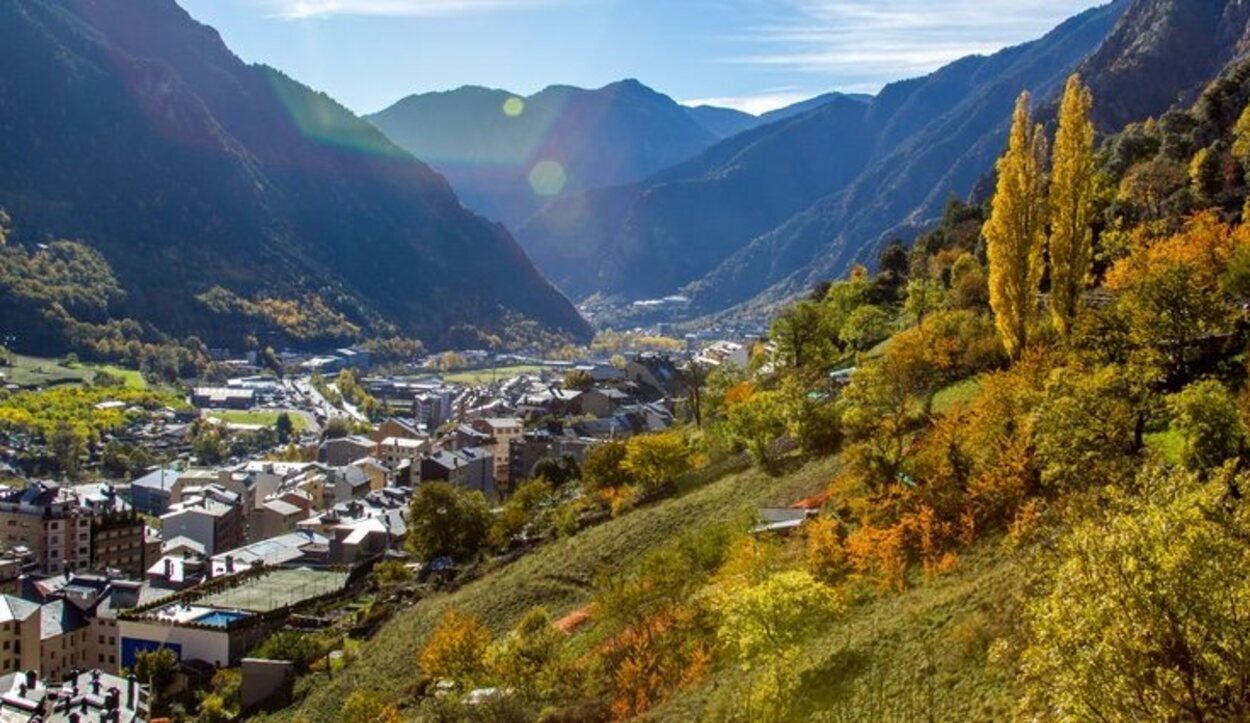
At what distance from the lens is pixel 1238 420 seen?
1022 inches

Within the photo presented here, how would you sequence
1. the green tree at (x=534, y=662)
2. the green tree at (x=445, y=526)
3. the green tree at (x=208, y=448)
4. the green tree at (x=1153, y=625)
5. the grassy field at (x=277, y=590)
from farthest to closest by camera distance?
the green tree at (x=208, y=448) < the grassy field at (x=277, y=590) < the green tree at (x=445, y=526) < the green tree at (x=534, y=662) < the green tree at (x=1153, y=625)

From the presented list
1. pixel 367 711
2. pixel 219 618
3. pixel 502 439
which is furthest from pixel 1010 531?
pixel 502 439

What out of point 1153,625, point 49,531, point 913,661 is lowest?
point 49,531

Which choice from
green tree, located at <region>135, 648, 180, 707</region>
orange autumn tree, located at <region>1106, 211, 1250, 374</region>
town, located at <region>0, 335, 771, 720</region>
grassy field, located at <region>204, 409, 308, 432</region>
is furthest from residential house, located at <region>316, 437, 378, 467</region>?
orange autumn tree, located at <region>1106, 211, 1250, 374</region>

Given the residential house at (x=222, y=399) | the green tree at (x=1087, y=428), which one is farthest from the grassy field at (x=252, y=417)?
the green tree at (x=1087, y=428)

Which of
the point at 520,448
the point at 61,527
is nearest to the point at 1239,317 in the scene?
the point at 520,448

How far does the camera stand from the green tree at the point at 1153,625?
1354 centimetres

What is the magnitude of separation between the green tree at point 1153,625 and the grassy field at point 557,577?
91.1 feet

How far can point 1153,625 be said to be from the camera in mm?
13836

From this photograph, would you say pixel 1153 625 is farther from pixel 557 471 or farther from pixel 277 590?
pixel 557 471

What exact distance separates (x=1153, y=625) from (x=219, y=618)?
55524 millimetres

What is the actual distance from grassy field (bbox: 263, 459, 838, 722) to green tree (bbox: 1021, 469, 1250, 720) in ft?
91.1

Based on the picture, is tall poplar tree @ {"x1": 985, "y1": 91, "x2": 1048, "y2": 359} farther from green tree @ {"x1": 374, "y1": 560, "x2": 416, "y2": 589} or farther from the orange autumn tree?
green tree @ {"x1": 374, "y1": 560, "x2": 416, "y2": 589}

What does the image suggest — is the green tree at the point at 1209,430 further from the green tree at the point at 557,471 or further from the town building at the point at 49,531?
the town building at the point at 49,531
